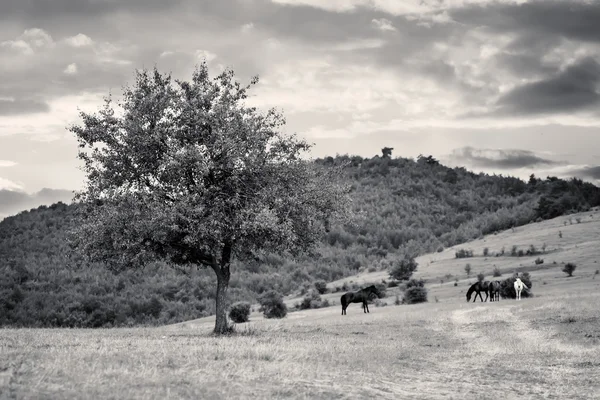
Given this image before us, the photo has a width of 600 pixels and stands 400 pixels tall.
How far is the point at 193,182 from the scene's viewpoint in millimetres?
31562

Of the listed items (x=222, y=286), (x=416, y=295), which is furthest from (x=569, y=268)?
(x=222, y=286)

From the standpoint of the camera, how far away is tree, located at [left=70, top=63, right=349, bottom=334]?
2953 centimetres

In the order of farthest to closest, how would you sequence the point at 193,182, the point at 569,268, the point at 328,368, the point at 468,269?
the point at 468,269
the point at 569,268
the point at 193,182
the point at 328,368

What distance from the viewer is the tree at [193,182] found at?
96.9 feet

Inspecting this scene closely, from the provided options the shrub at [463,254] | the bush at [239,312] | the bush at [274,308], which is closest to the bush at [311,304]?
the bush at [274,308]

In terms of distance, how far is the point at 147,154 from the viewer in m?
30.9

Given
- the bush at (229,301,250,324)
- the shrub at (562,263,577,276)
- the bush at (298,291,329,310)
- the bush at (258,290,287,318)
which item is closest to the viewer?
the bush at (229,301,250,324)

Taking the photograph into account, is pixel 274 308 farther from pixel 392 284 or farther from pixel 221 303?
pixel 221 303

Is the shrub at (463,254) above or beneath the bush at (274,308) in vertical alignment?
above

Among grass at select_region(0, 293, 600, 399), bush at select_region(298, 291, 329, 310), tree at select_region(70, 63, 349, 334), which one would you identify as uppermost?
tree at select_region(70, 63, 349, 334)

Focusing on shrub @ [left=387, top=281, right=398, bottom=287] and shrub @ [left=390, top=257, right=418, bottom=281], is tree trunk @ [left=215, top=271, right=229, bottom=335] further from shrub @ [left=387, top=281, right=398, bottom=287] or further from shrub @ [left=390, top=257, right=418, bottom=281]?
shrub @ [left=390, top=257, right=418, bottom=281]

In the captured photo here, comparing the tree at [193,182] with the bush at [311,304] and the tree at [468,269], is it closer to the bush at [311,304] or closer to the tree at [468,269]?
the bush at [311,304]

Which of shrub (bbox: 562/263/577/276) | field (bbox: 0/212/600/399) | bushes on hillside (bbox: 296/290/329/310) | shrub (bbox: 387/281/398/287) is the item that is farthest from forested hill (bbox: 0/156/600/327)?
shrub (bbox: 562/263/577/276)

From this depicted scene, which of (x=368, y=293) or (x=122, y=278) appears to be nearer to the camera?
(x=368, y=293)
